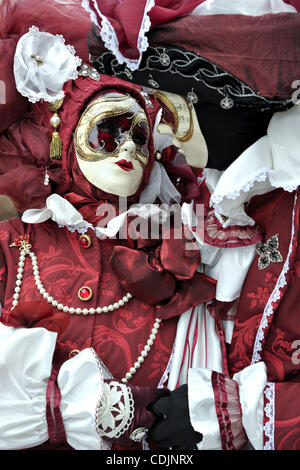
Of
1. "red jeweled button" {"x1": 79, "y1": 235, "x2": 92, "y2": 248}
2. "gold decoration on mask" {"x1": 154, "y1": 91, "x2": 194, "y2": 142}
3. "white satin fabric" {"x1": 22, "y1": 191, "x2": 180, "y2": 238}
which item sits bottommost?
"red jeweled button" {"x1": 79, "y1": 235, "x2": 92, "y2": 248}

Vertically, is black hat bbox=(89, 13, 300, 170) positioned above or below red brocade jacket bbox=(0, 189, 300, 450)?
above

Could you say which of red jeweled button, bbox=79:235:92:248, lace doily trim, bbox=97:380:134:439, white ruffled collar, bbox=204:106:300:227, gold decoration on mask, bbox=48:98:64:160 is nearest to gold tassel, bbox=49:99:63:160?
gold decoration on mask, bbox=48:98:64:160

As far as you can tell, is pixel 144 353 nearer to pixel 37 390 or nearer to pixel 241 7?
pixel 37 390

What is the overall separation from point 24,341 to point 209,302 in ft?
1.63

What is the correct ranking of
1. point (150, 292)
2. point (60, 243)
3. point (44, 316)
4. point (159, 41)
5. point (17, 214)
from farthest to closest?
point (17, 214) → point (60, 243) → point (150, 292) → point (44, 316) → point (159, 41)

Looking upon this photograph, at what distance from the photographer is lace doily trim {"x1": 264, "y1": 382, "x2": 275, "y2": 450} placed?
3.46 feet

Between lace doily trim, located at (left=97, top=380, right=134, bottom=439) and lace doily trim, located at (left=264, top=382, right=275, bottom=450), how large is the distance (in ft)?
0.96

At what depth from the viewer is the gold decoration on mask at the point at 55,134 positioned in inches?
59.3

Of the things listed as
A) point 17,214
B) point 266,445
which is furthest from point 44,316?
point 17,214

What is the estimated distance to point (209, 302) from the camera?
4.52 ft

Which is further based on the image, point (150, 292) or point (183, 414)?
point (150, 292)

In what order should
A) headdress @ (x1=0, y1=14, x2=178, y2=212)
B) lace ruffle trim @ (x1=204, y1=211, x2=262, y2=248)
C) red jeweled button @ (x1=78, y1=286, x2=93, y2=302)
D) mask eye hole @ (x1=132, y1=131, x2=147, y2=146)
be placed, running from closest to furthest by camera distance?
lace ruffle trim @ (x1=204, y1=211, x2=262, y2=248)
red jeweled button @ (x1=78, y1=286, x2=93, y2=302)
headdress @ (x1=0, y1=14, x2=178, y2=212)
mask eye hole @ (x1=132, y1=131, x2=147, y2=146)

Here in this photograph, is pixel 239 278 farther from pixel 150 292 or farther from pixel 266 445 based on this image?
pixel 266 445

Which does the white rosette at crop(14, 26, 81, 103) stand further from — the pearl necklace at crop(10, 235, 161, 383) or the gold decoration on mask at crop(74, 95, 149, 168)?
the pearl necklace at crop(10, 235, 161, 383)
